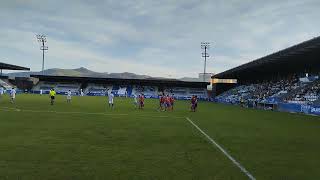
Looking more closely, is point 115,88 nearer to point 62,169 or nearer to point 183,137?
point 183,137

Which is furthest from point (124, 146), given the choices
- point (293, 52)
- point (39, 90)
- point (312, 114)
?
point (39, 90)

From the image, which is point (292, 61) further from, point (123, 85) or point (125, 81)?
point (123, 85)

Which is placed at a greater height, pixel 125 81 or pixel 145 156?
pixel 125 81

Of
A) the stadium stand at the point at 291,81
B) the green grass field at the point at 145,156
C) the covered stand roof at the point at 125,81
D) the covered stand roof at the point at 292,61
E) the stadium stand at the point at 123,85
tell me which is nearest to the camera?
the green grass field at the point at 145,156

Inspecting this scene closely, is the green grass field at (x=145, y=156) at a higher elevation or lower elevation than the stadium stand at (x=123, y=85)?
lower

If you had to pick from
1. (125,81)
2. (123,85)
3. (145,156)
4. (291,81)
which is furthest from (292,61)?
(123,85)

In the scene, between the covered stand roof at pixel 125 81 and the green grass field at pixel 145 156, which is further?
the covered stand roof at pixel 125 81

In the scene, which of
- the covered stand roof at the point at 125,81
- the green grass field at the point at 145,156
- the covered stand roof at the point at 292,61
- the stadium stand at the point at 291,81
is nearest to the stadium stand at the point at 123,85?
the covered stand roof at the point at 125,81

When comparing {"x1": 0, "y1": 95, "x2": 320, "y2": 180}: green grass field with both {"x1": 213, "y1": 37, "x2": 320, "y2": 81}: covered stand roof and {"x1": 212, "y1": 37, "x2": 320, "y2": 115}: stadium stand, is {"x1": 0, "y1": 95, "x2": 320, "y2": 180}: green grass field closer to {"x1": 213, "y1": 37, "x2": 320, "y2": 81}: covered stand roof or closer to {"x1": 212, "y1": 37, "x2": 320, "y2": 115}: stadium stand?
{"x1": 213, "y1": 37, "x2": 320, "y2": 81}: covered stand roof

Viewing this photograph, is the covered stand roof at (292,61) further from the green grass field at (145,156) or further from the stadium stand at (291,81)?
the green grass field at (145,156)

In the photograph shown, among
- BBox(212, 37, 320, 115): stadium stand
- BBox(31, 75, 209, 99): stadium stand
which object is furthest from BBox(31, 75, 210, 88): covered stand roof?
BBox(212, 37, 320, 115): stadium stand

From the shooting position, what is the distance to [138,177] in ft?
33.0

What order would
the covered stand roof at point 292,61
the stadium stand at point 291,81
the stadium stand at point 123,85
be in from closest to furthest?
the covered stand roof at point 292,61 → the stadium stand at point 291,81 → the stadium stand at point 123,85

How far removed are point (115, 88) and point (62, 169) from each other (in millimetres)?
112042
